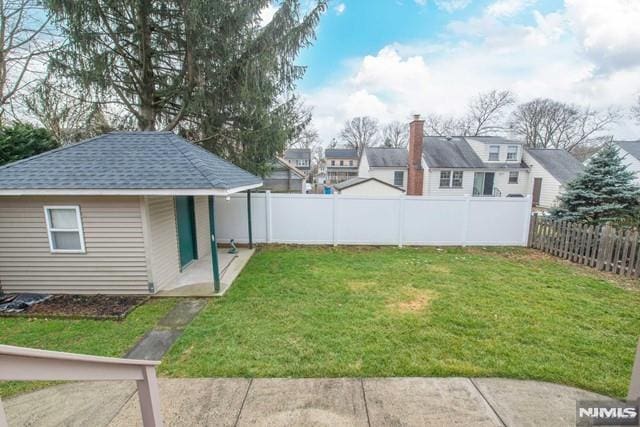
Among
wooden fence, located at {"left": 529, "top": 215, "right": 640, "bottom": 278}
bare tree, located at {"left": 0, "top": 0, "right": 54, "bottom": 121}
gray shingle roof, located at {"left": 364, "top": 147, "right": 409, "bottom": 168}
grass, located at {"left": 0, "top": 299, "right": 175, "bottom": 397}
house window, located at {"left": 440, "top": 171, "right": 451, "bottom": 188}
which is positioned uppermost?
bare tree, located at {"left": 0, "top": 0, "right": 54, "bottom": 121}

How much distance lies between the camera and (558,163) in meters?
22.8

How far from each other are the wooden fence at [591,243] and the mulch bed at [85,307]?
405 inches

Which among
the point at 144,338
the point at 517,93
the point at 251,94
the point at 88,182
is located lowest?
the point at 144,338

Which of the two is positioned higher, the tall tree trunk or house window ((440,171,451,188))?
the tall tree trunk

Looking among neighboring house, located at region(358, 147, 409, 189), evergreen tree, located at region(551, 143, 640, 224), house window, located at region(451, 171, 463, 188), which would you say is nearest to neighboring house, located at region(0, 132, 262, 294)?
evergreen tree, located at region(551, 143, 640, 224)

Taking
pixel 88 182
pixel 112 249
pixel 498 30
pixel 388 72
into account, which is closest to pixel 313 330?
pixel 112 249

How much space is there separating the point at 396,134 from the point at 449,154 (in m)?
32.7

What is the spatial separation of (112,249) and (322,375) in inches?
190

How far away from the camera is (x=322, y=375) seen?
3322 millimetres

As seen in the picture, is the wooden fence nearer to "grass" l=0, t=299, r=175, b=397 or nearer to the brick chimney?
"grass" l=0, t=299, r=175, b=397

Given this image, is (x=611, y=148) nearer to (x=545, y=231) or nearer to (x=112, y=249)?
(x=545, y=231)

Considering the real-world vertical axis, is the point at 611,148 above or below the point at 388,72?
below

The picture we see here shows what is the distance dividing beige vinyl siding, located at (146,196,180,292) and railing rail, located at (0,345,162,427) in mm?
4428

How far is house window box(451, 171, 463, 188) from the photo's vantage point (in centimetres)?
2153
